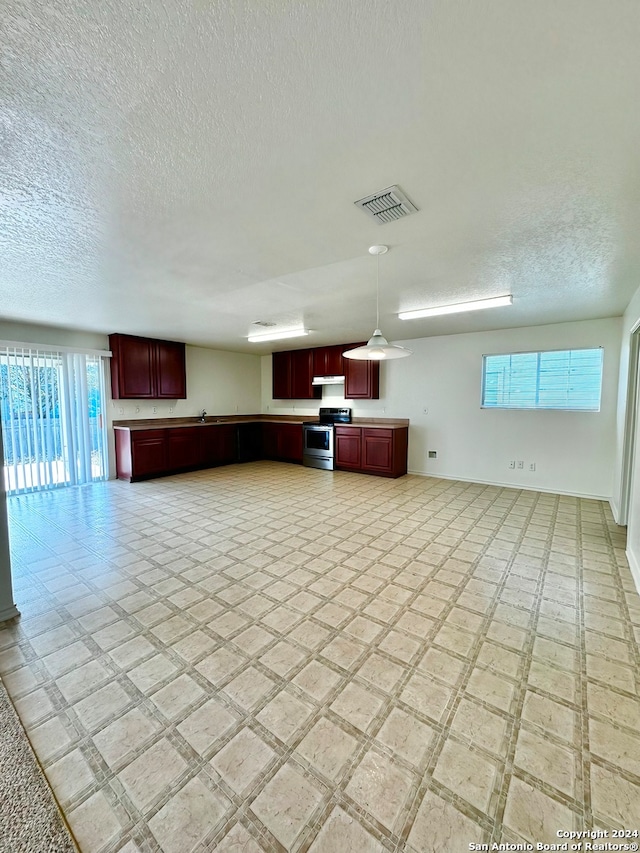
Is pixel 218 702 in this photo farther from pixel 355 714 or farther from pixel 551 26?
pixel 551 26

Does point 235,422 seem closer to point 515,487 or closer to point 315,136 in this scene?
point 515,487

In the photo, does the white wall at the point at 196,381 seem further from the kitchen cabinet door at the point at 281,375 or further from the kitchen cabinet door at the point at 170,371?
the kitchen cabinet door at the point at 281,375

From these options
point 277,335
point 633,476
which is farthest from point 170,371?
point 633,476

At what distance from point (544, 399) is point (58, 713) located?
5927mm

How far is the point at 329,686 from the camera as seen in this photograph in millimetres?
1668

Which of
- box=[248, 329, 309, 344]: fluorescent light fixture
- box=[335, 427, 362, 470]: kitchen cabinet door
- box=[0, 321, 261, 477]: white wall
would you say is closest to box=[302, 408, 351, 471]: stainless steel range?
box=[335, 427, 362, 470]: kitchen cabinet door

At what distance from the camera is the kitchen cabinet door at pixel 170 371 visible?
6.31 meters

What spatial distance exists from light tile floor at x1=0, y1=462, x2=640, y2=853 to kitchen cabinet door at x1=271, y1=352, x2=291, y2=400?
4659mm

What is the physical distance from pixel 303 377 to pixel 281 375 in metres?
0.66

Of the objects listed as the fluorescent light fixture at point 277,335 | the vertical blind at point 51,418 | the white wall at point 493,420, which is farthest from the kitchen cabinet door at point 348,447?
the vertical blind at point 51,418

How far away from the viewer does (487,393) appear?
18.2 ft

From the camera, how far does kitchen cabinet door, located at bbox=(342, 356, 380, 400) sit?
21.1 feet

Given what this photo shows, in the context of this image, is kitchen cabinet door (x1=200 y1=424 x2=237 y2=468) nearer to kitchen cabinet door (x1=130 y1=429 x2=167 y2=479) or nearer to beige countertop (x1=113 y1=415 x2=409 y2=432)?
beige countertop (x1=113 y1=415 x2=409 y2=432)

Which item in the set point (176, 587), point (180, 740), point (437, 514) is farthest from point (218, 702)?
point (437, 514)
